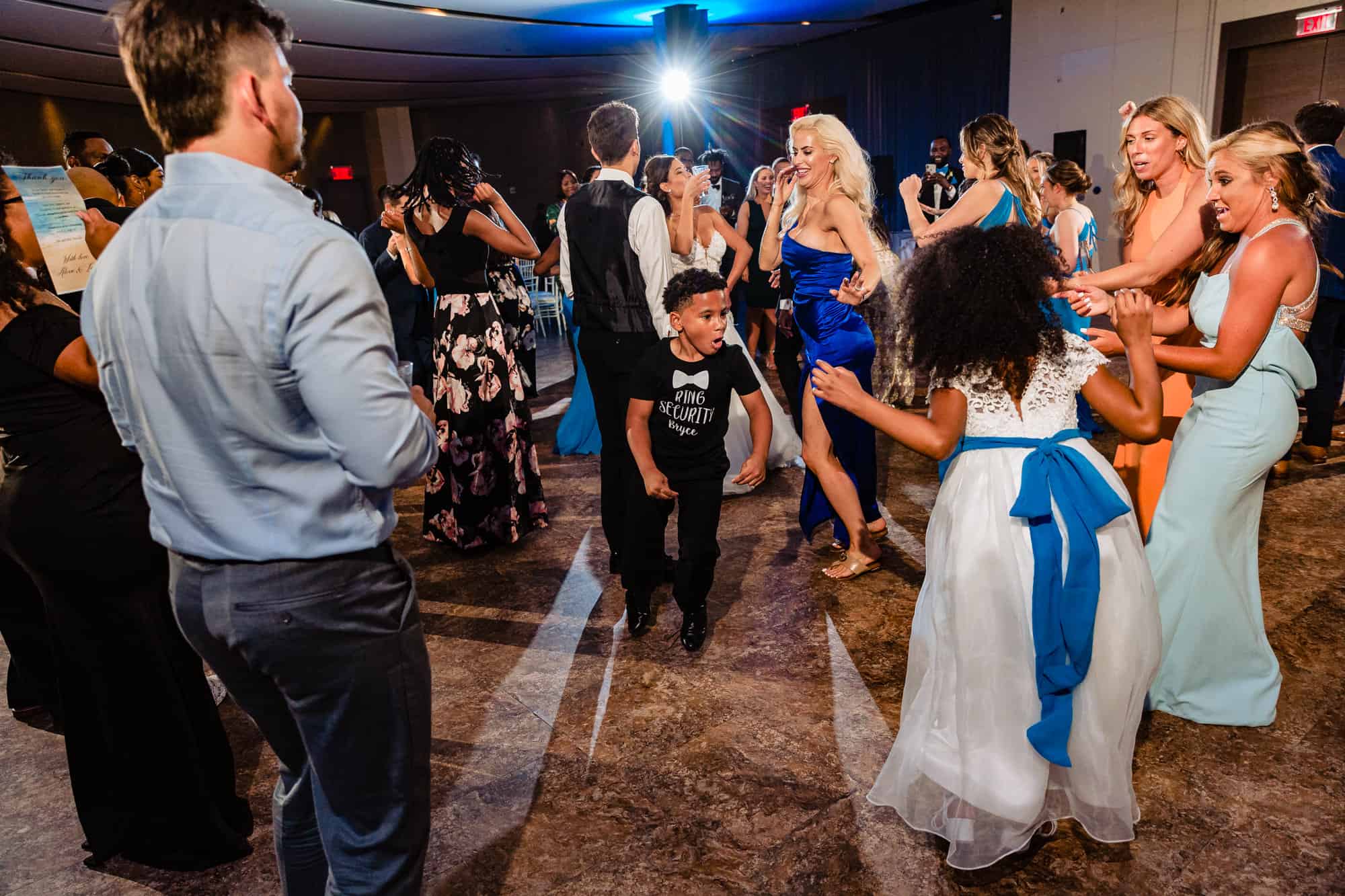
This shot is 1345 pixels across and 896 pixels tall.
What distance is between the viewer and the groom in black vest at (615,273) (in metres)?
3.31

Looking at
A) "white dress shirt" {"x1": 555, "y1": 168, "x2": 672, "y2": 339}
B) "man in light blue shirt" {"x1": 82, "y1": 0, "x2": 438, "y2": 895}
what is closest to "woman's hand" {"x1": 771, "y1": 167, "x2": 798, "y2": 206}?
"white dress shirt" {"x1": 555, "y1": 168, "x2": 672, "y2": 339}

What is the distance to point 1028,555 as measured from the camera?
196 cm

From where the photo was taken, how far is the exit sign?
6789mm

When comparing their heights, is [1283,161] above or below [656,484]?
above

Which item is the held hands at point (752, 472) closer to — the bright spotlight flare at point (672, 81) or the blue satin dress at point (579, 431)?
the blue satin dress at point (579, 431)

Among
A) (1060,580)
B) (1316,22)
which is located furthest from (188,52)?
(1316,22)

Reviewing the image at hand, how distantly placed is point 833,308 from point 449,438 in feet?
6.15

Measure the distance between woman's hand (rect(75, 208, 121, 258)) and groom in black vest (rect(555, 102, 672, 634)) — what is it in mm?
1612

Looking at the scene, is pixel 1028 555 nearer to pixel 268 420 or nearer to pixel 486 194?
pixel 268 420

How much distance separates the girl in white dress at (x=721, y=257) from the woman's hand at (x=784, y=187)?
29.3 inches

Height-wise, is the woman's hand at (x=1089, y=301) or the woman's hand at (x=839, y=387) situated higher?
the woman's hand at (x=1089, y=301)

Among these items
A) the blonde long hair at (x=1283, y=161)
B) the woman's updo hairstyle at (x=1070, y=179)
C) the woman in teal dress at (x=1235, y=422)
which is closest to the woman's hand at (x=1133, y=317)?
the woman in teal dress at (x=1235, y=422)

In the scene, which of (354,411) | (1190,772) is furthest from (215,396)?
(1190,772)

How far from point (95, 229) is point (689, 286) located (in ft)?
5.53
